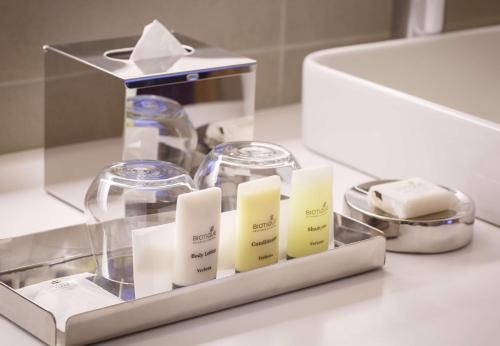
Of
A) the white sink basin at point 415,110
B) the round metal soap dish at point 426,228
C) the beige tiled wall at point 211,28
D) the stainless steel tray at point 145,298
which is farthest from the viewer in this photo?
the beige tiled wall at point 211,28

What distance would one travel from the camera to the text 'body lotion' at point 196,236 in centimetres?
87

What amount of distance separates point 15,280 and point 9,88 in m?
0.42

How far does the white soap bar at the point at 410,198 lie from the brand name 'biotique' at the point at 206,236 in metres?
0.23

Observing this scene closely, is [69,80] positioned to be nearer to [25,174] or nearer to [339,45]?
[25,174]

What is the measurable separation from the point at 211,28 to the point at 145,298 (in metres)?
0.69

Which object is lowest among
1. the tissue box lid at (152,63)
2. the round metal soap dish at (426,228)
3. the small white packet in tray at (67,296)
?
the small white packet in tray at (67,296)

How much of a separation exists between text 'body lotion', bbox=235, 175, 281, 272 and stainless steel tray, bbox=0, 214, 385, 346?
0.09ft

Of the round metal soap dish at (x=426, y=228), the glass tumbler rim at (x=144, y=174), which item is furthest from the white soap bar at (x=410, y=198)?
the glass tumbler rim at (x=144, y=174)

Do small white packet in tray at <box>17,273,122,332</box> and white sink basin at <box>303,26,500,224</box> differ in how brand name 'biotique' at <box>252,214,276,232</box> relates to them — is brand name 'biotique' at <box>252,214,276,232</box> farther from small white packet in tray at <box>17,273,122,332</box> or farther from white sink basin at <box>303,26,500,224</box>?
white sink basin at <box>303,26,500,224</box>

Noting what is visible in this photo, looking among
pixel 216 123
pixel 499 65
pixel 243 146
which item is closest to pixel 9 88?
pixel 216 123

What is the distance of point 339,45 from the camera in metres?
1.62

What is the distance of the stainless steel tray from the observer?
0.82 m

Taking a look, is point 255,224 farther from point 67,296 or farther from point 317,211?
point 67,296

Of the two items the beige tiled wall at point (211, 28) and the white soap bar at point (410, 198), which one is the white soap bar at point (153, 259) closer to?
the white soap bar at point (410, 198)
